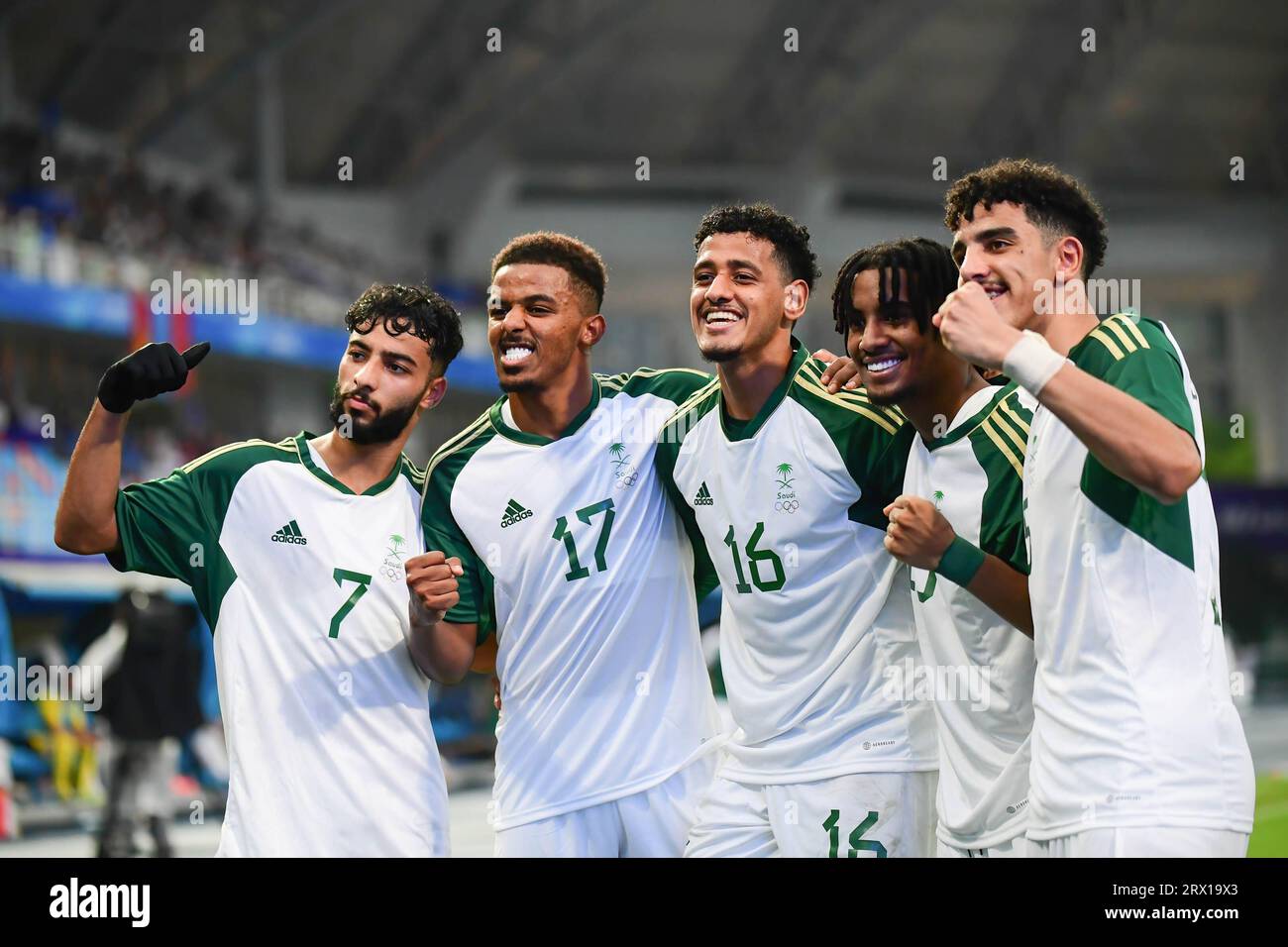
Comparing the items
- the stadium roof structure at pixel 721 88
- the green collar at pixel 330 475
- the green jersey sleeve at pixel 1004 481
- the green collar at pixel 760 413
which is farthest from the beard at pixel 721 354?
the stadium roof structure at pixel 721 88

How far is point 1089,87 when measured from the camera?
3616 centimetres

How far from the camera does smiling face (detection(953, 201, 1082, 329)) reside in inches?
180

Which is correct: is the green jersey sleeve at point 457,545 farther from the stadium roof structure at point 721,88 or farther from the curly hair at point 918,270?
the stadium roof structure at point 721,88

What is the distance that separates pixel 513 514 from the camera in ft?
18.7

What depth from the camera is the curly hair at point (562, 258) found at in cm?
588

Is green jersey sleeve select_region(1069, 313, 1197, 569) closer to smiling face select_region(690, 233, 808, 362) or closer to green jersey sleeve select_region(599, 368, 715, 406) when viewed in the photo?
smiling face select_region(690, 233, 808, 362)

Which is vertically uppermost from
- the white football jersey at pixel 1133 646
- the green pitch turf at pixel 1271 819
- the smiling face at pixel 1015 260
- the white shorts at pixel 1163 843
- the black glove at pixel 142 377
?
the smiling face at pixel 1015 260

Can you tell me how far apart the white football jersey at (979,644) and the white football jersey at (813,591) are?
0.56ft

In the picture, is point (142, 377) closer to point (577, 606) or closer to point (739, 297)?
point (577, 606)

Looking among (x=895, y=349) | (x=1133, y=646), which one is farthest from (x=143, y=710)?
(x=1133, y=646)

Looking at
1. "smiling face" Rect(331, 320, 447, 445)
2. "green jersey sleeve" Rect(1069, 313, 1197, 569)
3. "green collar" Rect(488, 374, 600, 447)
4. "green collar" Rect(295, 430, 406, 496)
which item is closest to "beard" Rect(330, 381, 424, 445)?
"smiling face" Rect(331, 320, 447, 445)
